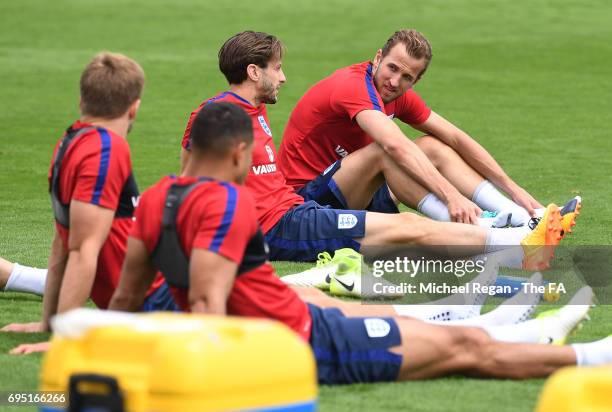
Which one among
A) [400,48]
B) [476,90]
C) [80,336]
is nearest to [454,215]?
[400,48]

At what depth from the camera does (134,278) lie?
500cm

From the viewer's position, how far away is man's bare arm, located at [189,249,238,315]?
4586 millimetres

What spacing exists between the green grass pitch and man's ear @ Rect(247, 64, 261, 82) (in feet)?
3.92

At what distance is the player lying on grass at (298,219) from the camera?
24.7 ft

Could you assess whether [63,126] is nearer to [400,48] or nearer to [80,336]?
[400,48]

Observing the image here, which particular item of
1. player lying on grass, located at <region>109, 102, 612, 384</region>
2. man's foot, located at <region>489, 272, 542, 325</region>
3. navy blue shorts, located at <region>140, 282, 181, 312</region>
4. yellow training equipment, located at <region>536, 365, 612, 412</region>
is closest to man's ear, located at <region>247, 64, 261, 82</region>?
man's foot, located at <region>489, 272, 542, 325</region>

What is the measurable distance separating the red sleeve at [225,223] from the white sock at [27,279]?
2453 mm

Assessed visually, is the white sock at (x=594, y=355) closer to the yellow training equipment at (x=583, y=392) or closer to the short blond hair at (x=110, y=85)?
the yellow training equipment at (x=583, y=392)

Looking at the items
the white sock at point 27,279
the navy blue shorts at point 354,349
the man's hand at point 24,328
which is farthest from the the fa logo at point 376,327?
the white sock at point 27,279

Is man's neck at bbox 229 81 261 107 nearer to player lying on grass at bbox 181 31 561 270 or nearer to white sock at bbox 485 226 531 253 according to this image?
player lying on grass at bbox 181 31 561 270

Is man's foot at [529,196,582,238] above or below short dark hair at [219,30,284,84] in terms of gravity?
below

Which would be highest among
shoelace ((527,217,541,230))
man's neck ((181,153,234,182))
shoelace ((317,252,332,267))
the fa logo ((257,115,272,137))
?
man's neck ((181,153,234,182))

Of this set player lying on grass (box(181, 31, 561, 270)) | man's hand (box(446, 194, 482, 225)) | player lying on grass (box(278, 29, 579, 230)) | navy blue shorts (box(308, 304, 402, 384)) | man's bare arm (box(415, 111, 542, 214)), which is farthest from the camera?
man's bare arm (box(415, 111, 542, 214))

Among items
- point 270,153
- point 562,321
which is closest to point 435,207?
point 270,153
